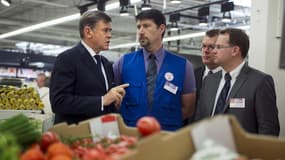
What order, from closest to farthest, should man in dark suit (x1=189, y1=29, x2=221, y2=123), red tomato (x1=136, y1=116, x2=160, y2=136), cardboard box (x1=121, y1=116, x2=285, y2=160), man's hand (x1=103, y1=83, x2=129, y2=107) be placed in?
cardboard box (x1=121, y1=116, x2=285, y2=160), red tomato (x1=136, y1=116, x2=160, y2=136), man's hand (x1=103, y1=83, x2=129, y2=107), man in dark suit (x1=189, y1=29, x2=221, y2=123)

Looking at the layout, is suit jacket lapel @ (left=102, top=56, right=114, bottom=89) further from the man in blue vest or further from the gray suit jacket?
the gray suit jacket

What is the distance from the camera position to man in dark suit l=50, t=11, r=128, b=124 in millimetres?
2605

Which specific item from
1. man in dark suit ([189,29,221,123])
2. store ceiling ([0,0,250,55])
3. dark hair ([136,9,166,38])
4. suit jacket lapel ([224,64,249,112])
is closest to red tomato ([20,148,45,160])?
suit jacket lapel ([224,64,249,112])

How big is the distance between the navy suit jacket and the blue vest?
0.21 meters

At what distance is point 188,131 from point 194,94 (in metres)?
1.81

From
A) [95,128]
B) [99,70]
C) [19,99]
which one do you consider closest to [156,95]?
[99,70]

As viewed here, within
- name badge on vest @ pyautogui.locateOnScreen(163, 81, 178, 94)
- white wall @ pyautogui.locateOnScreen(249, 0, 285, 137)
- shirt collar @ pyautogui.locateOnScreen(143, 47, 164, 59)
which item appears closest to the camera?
name badge on vest @ pyautogui.locateOnScreen(163, 81, 178, 94)

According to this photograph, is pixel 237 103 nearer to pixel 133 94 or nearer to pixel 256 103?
pixel 256 103

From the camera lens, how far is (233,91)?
286 centimetres

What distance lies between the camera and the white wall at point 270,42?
11.3 ft

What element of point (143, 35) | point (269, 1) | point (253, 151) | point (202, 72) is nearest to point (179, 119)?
point (143, 35)

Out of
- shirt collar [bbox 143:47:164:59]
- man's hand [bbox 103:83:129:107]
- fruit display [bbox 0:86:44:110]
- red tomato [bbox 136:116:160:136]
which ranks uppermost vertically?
shirt collar [bbox 143:47:164:59]

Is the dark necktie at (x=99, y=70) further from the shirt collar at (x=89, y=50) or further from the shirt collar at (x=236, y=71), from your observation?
the shirt collar at (x=236, y=71)

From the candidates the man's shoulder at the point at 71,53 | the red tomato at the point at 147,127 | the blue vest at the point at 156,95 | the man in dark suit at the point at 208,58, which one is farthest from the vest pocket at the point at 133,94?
the red tomato at the point at 147,127
